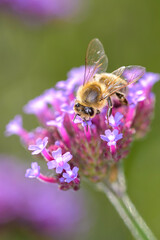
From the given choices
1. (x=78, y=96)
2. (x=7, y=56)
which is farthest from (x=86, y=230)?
(x=7, y=56)

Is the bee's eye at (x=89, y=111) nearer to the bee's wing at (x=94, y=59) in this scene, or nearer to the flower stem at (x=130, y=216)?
the bee's wing at (x=94, y=59)

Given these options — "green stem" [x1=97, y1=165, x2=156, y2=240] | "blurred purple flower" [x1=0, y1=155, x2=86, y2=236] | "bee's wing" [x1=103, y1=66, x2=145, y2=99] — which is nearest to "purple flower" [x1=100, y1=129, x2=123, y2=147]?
"bee's wing" [x1=103, y1=66, x2=145, y2=99]

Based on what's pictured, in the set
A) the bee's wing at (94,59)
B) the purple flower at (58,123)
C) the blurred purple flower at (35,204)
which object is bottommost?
the blurred purple flower at (35,204)

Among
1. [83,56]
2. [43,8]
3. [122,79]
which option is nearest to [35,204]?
[122,79]

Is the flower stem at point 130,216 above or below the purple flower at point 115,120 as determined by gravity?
below

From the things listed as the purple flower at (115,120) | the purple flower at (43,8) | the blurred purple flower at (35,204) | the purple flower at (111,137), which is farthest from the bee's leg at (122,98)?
the purple flower at (43,8)

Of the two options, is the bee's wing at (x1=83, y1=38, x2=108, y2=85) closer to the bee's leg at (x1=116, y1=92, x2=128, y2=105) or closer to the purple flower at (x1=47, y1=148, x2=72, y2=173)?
the bee's leg at (x1=116, y1=92, x2=128, y2=105)

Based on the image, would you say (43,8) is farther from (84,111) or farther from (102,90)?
(84,111)
